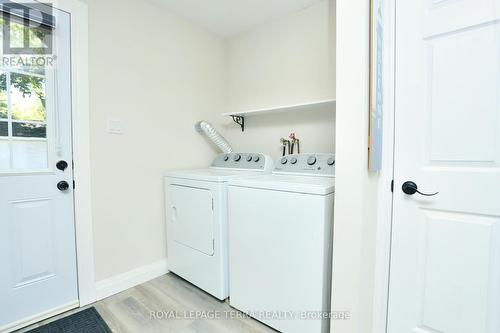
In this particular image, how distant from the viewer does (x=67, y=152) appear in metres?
1.61

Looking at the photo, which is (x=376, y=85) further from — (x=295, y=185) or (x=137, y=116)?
(x=137, y=116)

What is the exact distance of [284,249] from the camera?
1.34m

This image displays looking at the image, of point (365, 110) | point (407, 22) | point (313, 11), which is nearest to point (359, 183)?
point (365, 110)

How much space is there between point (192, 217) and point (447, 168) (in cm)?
165

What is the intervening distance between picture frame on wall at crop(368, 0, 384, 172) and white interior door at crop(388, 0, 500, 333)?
0.12 meters

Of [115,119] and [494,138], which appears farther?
[115,119]

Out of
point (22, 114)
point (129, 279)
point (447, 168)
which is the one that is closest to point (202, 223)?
point (129, 279)

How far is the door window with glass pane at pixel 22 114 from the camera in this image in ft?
4.60

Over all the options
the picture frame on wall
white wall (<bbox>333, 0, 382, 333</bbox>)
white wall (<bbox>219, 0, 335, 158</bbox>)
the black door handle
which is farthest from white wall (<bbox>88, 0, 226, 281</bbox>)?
the black door handle

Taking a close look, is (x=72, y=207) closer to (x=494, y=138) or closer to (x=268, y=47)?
(x=268, y=47)

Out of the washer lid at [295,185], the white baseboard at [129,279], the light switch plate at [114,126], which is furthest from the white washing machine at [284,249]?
the light switch plate at [114,126]

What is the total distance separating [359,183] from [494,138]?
2.02 feet

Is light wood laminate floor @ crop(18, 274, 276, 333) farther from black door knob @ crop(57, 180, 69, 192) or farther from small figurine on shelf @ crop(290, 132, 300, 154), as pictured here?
small figurine on shelf @ crop(290, 132, 300, 154)

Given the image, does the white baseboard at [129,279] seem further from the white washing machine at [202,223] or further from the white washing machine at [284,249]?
the white washing machine at [284,249]
